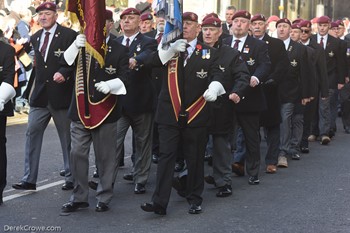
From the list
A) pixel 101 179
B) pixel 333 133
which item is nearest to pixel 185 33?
pixel 101 179

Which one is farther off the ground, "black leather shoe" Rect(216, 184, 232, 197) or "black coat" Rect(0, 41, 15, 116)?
"black coat" Rect(0, 41, 15, 116)

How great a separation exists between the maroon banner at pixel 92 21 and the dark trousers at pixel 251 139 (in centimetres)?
247

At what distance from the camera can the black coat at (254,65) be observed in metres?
10.6

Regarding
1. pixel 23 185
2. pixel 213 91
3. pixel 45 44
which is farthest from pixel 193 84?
pixel 23 185

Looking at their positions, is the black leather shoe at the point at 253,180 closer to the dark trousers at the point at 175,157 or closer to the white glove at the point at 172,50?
the dark trousers at the point at 175,157

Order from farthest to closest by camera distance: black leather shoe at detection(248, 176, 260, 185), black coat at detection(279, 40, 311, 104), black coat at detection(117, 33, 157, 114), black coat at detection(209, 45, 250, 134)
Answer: black coat at detection(279, 40, 311, 104), black leather shoe at detection(248, 176, 260, 185), black coat at detection(117, 33, 157, 114), black coat at detection(209, 45, 250, 134)

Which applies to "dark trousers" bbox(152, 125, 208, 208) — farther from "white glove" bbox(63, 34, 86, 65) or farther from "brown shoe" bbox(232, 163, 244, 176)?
"brown shoe" bbox(232, 163, 244, 176)

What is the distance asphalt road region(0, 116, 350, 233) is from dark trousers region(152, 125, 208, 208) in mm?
204

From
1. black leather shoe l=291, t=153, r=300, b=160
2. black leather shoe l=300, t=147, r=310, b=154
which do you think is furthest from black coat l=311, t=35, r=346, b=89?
black leather shoe l=291, t=153, r=300, b=160

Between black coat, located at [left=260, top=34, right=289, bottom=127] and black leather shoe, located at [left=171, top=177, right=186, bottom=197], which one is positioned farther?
black coat, located at [left=260, top=34, right=289, bottom=127]

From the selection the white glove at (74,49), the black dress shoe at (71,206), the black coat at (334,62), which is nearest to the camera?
the white glove at (74,49)

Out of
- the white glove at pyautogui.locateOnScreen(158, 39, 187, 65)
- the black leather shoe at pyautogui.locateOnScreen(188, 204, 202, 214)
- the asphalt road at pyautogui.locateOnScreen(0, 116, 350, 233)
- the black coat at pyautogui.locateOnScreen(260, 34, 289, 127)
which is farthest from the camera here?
the black coat at pyautogui.locateOnScreen(260, 34, 289, 127)

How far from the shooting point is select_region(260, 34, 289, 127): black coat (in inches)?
449

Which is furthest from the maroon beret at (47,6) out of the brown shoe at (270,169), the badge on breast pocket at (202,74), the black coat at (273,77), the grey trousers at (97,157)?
the brown shoe at (270,169)
